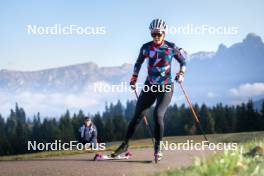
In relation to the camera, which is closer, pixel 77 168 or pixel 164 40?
pixel 77 168

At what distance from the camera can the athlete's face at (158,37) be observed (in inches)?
432

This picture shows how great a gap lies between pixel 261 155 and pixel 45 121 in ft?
495

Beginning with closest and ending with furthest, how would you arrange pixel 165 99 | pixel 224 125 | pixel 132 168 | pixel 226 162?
pixel 226 162 < pixel 132 168 < pixel 165 99 < pixel 224 125

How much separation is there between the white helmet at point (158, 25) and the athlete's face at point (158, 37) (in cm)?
10

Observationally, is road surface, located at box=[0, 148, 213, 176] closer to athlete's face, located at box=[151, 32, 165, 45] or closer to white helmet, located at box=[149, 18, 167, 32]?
athlete's face, located at box=[151, 32, 165, 45]

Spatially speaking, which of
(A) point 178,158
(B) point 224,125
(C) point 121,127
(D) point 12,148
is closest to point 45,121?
(D) point 12,148

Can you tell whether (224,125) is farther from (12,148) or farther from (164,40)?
(164,40)

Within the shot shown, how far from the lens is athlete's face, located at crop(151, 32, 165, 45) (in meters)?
11.0

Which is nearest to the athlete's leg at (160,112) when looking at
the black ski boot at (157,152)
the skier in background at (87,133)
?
the black ski boot at (157,152)

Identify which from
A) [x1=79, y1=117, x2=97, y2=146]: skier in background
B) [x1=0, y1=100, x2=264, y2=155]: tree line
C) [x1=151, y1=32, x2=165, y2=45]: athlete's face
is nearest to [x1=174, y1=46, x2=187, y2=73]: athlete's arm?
[x1=151, y1=32, x2=165, y2=45]: athlete's face

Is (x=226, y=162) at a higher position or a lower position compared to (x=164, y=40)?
lower

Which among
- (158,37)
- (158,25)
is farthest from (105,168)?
(158,25)

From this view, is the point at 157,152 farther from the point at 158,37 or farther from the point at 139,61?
the point at 158,37

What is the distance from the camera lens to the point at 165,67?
36.4 ft
